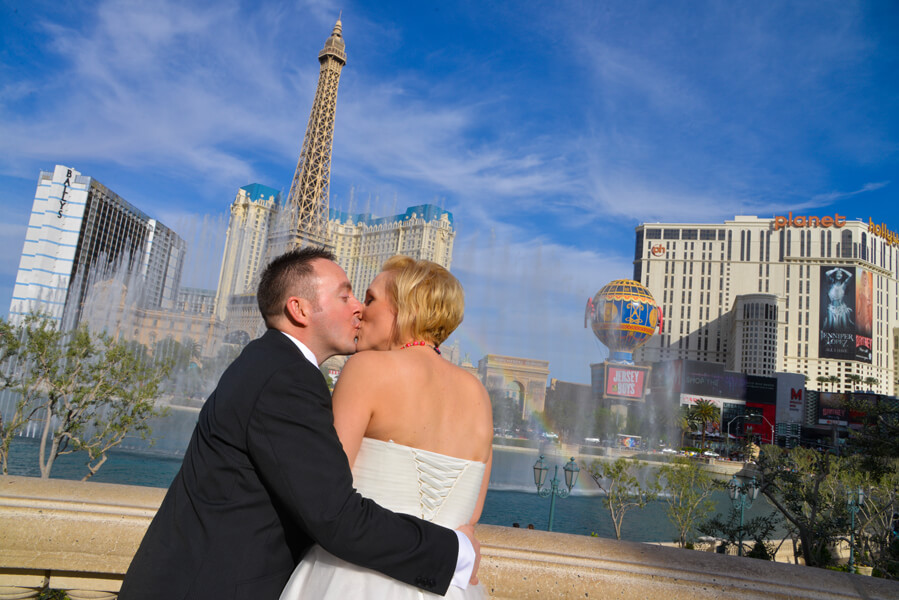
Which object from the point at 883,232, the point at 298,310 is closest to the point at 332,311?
the point at 298,310

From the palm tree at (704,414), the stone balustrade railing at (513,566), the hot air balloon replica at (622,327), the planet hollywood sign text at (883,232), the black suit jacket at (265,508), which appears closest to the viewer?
the black suit jacket at (265,508)

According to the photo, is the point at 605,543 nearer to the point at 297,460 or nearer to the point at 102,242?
the point at 297,460

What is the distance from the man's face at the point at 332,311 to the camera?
1.52 metres

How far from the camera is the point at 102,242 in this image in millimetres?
68625

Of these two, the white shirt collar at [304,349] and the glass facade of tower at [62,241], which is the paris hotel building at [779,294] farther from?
the white shirt collar at [304,349]

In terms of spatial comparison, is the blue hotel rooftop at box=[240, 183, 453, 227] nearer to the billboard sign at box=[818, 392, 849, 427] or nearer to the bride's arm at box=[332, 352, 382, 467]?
the billboard sign at box=[818, 392, 849, 427]

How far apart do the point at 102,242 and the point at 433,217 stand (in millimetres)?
39511

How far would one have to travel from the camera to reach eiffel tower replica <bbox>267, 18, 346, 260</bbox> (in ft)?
183

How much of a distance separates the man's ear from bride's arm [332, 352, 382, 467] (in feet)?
0.64

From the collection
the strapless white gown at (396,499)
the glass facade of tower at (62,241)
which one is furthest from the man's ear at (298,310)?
the glass facade of tower at (62,241)

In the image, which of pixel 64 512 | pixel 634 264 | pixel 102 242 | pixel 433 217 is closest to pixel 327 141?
pixel 433 217

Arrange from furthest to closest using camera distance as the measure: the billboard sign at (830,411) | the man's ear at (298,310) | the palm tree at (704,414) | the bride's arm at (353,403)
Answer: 1. the billboard sign at (830,411)
2. the palm tree at (704,414)
3. the man's ear at (298,310)
4. the bride's arm at (353,403)

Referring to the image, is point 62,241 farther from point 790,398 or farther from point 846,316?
point 846,316

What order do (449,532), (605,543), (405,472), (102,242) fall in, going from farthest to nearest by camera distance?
(102,242) → (605,543) → (405,472) → (449,532)
